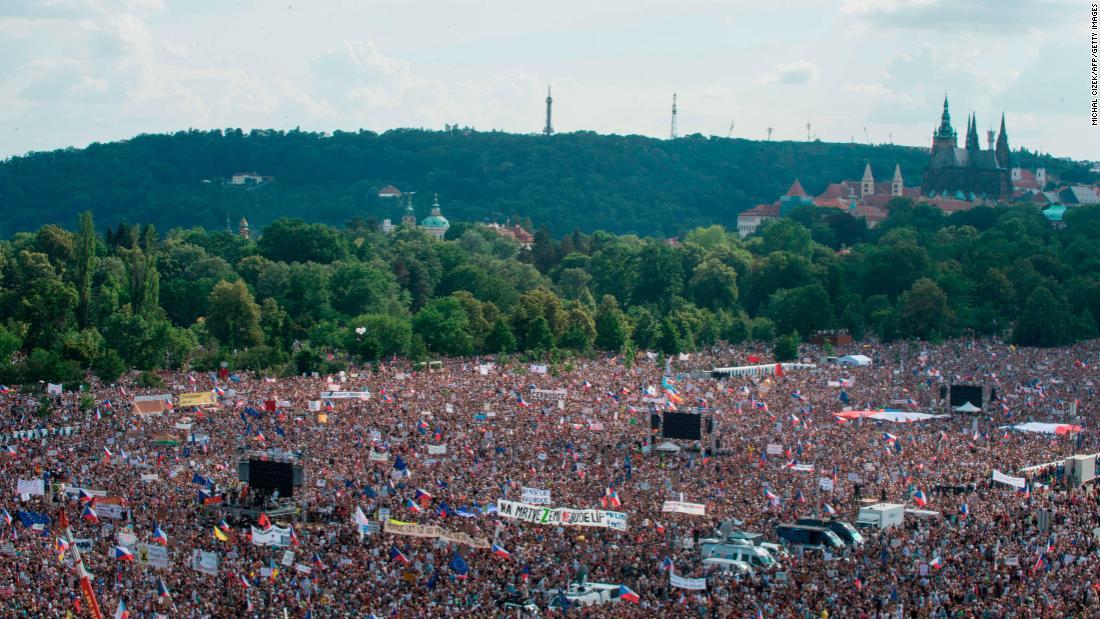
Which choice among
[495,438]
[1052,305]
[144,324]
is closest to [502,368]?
[144,324]

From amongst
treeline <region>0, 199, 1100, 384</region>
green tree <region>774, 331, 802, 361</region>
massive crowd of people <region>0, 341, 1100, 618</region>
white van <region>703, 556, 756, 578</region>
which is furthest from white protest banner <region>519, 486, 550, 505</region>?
green tree <region>774, 331, 802, 361</region>

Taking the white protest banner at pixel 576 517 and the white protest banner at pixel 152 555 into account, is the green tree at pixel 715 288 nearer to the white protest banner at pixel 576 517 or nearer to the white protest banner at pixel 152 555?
the white protest banner at pixel 576 517

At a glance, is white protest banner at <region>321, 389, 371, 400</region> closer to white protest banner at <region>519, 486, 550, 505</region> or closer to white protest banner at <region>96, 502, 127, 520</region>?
white protest banner at <region>519, 486, 550, 505</region>

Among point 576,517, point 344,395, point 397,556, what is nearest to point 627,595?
point 576,517

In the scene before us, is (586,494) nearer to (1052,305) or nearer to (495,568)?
(495,568)

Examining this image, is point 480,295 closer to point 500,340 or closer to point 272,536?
point 500,340

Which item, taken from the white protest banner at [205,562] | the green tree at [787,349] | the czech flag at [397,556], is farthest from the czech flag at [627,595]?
the green tree at [787,349]
